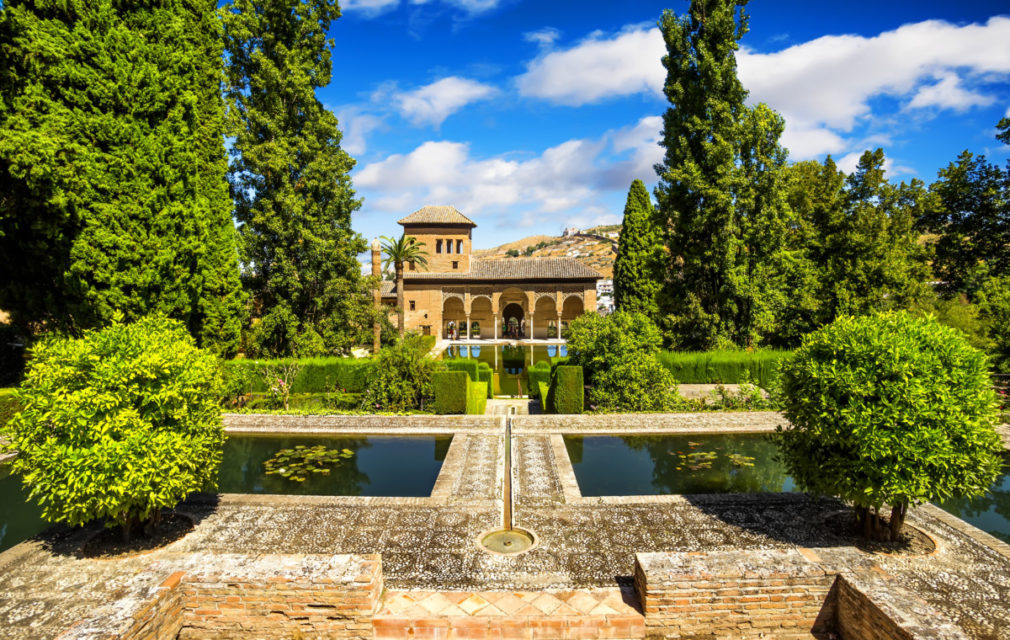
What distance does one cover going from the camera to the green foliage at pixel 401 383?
1372 centimetres

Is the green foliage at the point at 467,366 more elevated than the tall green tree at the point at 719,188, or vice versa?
the tall green tree at the point at 719,188

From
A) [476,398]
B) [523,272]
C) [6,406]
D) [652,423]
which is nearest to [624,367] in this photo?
[652,423]

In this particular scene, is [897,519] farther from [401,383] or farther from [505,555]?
[401,383]

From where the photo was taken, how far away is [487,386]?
1658 centimetres

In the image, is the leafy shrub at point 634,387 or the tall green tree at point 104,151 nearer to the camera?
the tall green tree at point 104,151

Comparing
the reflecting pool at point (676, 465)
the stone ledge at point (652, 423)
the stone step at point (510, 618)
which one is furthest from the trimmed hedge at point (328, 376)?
the stone step at point (510, 618)

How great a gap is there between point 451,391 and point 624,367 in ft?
15.3

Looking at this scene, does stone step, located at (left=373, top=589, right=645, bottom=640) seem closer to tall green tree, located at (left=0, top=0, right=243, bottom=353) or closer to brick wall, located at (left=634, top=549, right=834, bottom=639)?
brick wall, located at (left=634, top=549, right=834, bottom=639)

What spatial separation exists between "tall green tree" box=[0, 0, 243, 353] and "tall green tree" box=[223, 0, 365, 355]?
582 centimetres

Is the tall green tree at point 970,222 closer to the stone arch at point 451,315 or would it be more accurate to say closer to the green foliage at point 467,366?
the green foliage at point 467,366

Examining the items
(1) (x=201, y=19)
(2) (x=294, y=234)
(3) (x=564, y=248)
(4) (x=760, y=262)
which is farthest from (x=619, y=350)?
(3) (x=564, y=248)

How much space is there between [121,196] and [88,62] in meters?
2.55

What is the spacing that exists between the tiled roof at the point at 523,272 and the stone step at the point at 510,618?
3265 centimetres

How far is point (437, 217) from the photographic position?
3834cm
